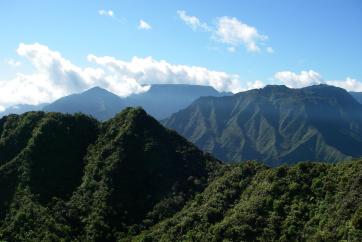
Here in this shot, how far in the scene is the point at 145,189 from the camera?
117 m

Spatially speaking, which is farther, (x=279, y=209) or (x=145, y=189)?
(x=145, y=189)

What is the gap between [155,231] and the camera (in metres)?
97.8

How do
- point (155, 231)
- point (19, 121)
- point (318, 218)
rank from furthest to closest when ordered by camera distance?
point (19, 121) → point (155, 231) → point (318, 218)

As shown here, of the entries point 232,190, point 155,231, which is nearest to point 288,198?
point 232,190

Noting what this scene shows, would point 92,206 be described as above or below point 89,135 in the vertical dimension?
below

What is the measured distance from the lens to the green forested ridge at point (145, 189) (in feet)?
282

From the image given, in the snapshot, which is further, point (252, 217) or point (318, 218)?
point (252, 217)

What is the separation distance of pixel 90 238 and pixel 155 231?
13.8 metres

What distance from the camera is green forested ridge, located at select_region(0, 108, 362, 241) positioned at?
85.9 metres

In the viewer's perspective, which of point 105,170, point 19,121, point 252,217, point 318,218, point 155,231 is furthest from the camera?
point 19,121

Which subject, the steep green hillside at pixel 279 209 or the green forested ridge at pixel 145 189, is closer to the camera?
the steep green hillside at pixel 279 209

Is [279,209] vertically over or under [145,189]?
under

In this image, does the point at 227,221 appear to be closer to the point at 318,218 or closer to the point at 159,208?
the point at 318,218

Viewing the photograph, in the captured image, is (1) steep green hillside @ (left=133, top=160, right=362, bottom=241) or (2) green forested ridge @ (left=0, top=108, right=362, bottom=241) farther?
(2) green forested ridge @ (left=0, top=108, right=362, bottom=241)
